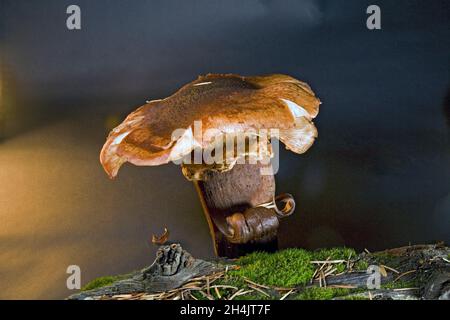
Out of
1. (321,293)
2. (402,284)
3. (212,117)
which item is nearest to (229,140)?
(212,117)

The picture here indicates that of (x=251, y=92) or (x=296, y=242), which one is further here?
(x=296, y=242)

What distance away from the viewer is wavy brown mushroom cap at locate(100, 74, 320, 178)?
1370 millimetres

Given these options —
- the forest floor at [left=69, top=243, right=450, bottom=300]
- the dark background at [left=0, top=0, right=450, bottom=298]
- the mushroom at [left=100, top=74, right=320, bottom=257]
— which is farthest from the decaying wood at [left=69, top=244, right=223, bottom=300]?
the dark background at [left=0, top=0, right=450, bottom=298]

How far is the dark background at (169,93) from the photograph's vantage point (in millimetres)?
2100

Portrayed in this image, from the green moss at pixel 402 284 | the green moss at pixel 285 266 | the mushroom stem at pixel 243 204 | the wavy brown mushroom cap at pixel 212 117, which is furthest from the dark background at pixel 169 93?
the green moss at pixel 402 284

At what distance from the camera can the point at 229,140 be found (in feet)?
5.03

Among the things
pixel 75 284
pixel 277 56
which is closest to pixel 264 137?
pixel 277 56

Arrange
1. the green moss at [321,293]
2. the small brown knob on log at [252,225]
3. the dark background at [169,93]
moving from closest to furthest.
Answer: the green moss at [321,293]
the small brown knob on log at [252,225]
the dark background at [169,93]

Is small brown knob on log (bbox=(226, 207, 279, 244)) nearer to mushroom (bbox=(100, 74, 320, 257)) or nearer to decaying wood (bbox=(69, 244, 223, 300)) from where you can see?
mushroom (bbox=(100, 74, 320, 257))

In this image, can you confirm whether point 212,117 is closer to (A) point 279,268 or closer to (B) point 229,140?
(B) point 229,140

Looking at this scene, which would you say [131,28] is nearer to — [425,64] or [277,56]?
[277,56]

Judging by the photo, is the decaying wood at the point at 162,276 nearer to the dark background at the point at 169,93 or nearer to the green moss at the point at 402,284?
the green moss at the point at 402,284

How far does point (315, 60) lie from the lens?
2.33 meters

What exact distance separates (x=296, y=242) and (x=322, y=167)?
43cm
